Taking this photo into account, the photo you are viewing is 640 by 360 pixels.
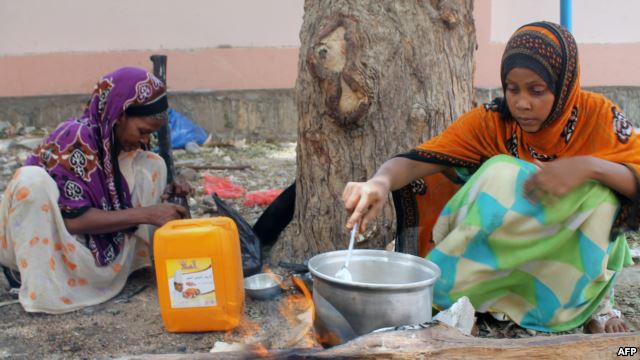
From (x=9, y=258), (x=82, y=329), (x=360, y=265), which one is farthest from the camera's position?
(x=9, y=258)

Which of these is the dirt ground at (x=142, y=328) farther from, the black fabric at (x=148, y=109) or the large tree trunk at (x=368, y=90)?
the black fabric at (x=148, y=109)

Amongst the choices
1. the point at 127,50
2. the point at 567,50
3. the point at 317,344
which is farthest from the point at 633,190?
the point at 127,50

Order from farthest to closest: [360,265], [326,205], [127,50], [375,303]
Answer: [127,50] < [326,205] < [360,265] < [375,303]

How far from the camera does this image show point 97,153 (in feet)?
9.69

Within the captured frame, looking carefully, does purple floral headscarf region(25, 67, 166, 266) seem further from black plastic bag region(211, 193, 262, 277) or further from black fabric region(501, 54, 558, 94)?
black fabric region(501, 54, 558, 94)

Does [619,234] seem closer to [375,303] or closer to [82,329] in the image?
[375,303]

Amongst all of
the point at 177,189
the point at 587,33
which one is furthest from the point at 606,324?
the point at 587,33

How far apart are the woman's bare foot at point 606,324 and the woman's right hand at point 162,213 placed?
6.15 ft

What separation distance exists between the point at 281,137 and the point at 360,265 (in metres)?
5.15

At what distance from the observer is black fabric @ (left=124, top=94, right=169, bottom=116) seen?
301 centimetres

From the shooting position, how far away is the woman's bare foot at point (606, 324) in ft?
8.59

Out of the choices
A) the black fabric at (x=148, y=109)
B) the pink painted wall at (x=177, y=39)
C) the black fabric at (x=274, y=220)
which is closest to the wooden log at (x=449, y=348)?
the black fabric at (x=148, y=109)

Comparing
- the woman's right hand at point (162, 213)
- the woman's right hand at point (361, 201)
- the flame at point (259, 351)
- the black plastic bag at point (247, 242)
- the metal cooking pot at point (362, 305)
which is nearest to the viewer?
the flame at point (259, 351)

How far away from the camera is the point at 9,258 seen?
296 centimetres
